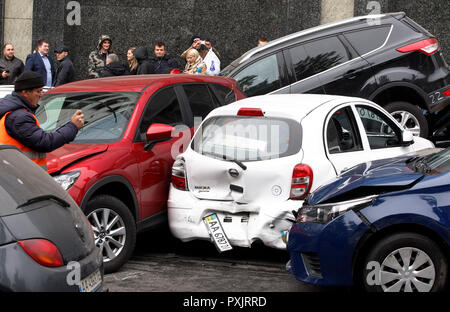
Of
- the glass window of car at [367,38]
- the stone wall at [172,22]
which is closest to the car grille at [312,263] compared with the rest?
the glass window of car at [367,38]

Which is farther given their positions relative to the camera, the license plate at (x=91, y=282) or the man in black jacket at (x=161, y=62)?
the man in black jacket at (x=161, y=62)

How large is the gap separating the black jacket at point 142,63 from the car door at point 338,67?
3.72 metres

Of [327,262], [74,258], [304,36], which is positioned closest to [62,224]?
[74,258]

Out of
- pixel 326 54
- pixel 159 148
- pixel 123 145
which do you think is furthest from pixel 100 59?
pixel 123 145

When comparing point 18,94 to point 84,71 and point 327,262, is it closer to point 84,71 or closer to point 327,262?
point 327,262

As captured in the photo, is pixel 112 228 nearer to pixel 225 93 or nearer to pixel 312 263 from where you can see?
pixel 312 263

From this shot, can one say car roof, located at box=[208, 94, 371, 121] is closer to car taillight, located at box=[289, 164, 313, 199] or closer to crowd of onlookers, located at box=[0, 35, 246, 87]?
car taillight, located at box=[289, 164, 313, 199]

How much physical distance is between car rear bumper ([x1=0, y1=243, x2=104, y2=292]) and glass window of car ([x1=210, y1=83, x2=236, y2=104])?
547 cm

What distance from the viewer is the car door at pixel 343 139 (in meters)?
7.18

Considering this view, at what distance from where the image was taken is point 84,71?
59.3 feet

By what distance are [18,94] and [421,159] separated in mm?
3546

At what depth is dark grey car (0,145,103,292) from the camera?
360cm

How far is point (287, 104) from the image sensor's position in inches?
295
